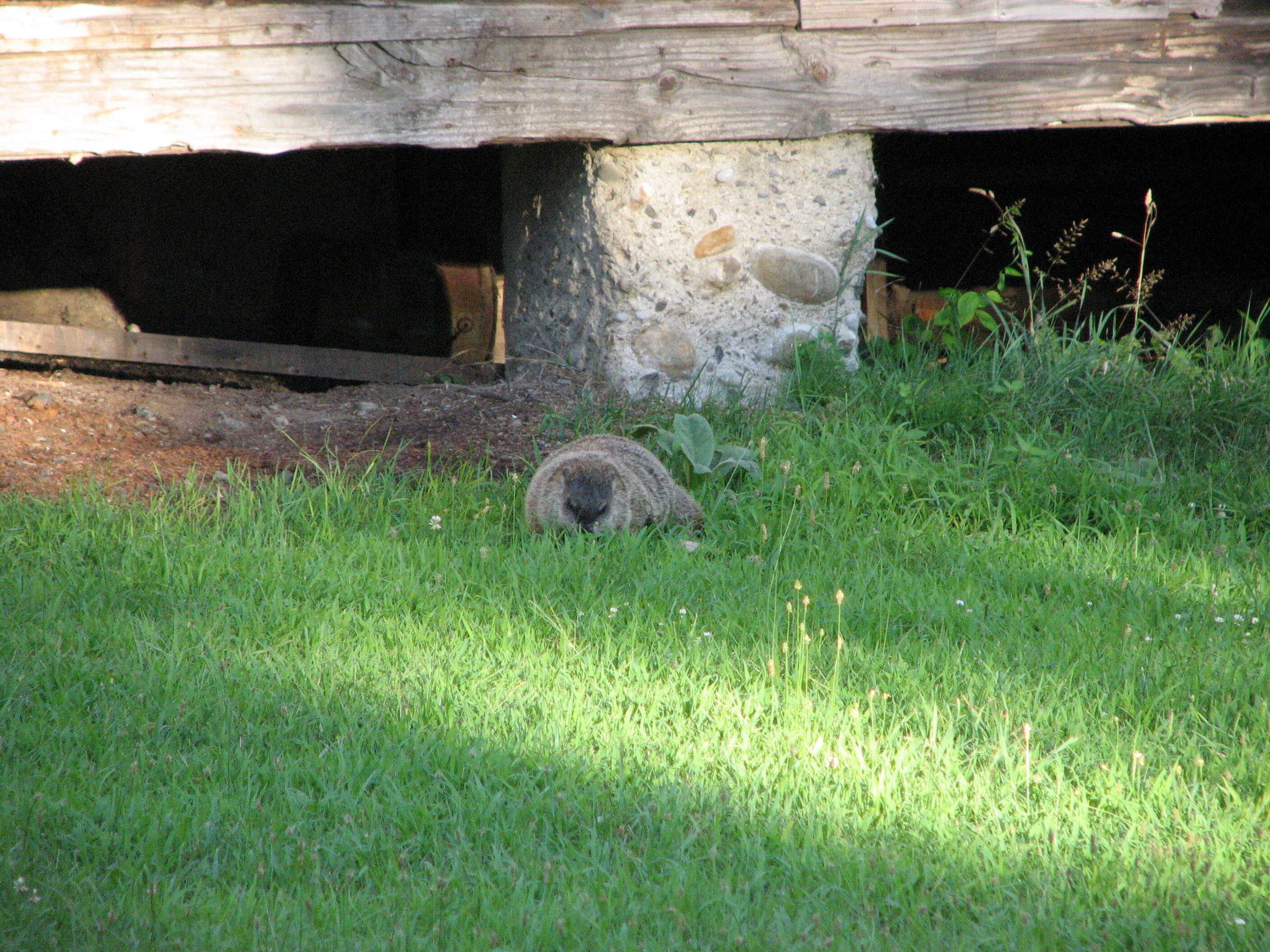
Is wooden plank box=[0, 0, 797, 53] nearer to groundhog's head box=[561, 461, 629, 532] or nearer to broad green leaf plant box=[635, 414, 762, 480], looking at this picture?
broad green leaf plant box=[635, 414, 762, 480]

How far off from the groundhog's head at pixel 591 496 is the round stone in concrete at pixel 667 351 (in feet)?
5.24

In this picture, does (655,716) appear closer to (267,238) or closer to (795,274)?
(795,274)

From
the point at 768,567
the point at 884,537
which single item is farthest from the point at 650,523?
the point at 884,537

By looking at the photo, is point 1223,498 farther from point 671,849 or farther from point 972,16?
point 671,849

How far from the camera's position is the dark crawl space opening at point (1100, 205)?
867 centimetres

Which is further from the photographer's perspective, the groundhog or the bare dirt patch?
the bare dirt patch

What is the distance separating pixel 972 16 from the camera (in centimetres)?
565


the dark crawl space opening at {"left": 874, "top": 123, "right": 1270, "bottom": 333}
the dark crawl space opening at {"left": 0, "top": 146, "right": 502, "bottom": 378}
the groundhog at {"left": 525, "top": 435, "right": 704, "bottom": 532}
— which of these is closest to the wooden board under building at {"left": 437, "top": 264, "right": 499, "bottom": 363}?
the dark crawl space opening at {"left": 0, "top": 146, "right": 502, "bottom": 378}

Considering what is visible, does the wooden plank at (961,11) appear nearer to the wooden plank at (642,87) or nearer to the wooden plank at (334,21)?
the wooden plank at (642,87)

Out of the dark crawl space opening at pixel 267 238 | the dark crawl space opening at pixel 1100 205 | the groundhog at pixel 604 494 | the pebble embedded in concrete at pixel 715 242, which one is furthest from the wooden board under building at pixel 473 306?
the groundhog at pixel 604 494

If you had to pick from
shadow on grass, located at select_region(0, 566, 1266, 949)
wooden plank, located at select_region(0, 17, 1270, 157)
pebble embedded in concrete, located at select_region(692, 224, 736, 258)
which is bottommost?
shadow on grass, located at select_region(0, 566, 1266, 949)

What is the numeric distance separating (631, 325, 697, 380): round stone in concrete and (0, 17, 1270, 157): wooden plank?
1002mm

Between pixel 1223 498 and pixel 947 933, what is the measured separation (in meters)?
3.38

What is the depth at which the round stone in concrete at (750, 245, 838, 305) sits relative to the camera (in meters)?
5.81
